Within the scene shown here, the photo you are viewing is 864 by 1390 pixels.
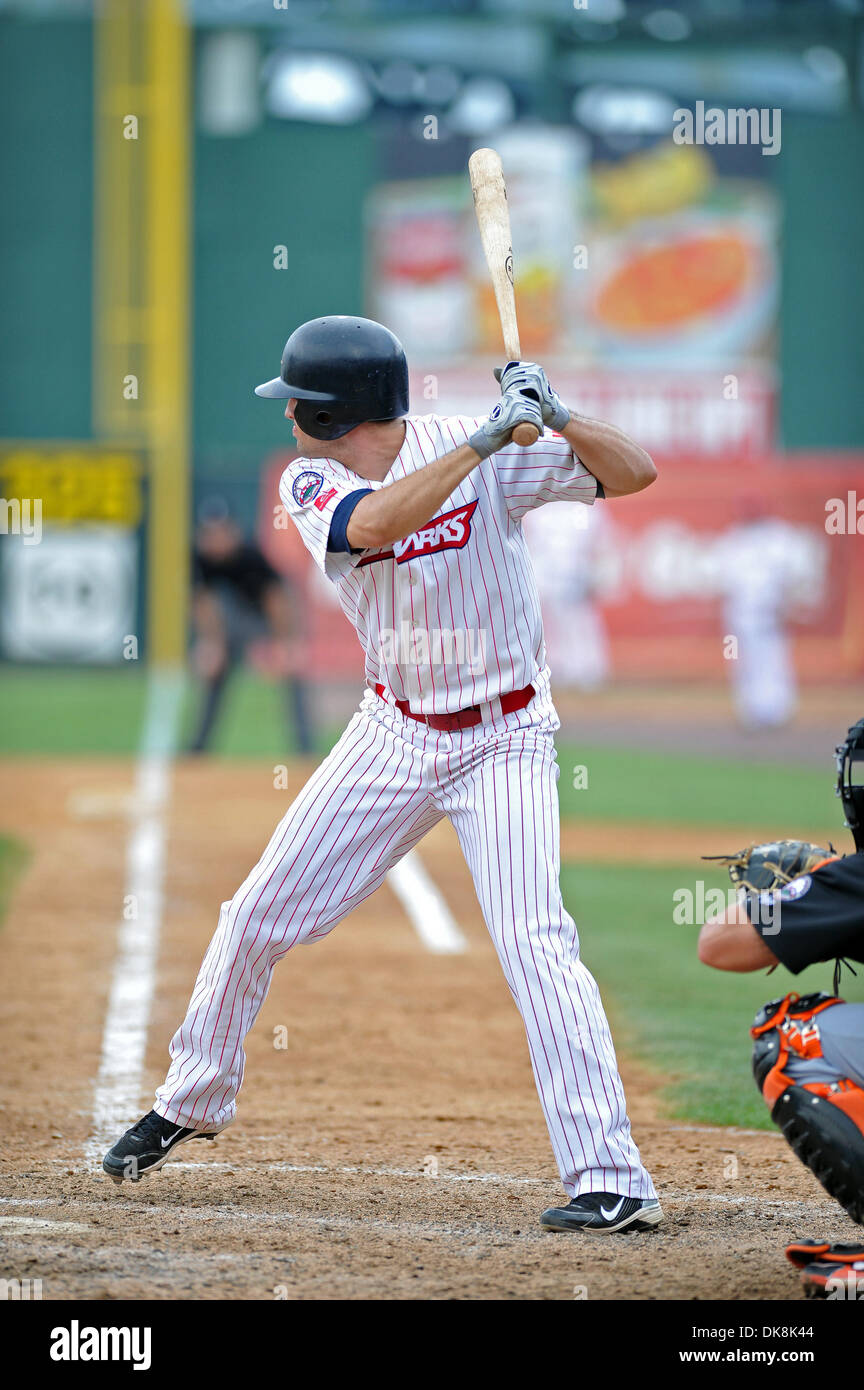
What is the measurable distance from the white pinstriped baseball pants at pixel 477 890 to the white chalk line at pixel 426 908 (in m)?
2.86

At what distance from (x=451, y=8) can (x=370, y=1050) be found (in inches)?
821

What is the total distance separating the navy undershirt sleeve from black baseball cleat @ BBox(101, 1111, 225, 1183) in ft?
4.59

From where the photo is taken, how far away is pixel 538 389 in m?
3.40

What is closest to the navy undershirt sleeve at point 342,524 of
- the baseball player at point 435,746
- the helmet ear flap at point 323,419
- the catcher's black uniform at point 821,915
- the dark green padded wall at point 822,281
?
the baseball player at point 435,746

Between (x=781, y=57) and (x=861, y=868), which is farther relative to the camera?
(x=781, y=57)

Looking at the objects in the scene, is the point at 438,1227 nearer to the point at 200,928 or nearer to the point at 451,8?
the point at 200,928

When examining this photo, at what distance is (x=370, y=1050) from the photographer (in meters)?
5.58

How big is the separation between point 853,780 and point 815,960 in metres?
0.34

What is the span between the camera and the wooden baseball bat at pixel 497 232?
371cm

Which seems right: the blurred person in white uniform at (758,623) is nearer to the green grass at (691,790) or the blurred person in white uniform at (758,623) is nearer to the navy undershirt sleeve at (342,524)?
the green grass at (691,790)

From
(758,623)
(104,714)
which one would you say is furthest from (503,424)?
(104,714)

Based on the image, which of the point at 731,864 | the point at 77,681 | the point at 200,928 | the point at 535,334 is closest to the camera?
the point at 731,864
